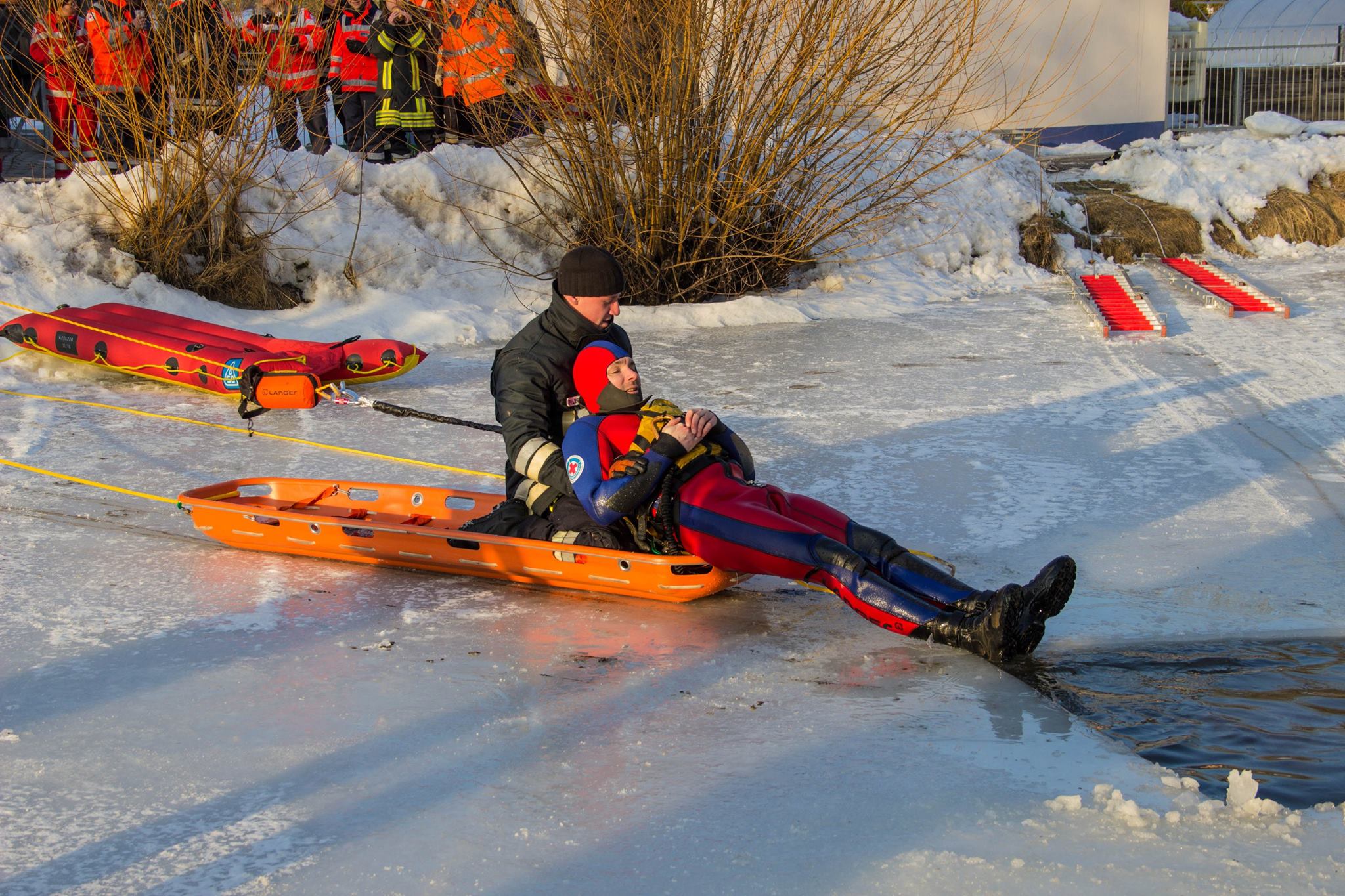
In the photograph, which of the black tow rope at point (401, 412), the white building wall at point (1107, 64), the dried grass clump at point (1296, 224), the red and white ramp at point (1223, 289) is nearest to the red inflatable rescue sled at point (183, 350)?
the black tow rope at point (401, 412)

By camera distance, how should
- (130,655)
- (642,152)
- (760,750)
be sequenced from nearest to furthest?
(760,750) → (130,655) → (642,152)

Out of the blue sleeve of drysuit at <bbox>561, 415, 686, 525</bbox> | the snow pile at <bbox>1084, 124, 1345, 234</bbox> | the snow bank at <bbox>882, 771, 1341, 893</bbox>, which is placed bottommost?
the snow bank at <bbox>882, 771, 1341, 893</bbox>

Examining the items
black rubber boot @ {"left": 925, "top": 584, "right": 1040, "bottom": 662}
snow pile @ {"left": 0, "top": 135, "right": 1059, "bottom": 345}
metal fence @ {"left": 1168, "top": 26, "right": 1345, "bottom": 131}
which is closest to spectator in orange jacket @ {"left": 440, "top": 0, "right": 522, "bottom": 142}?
snow pile @ {"left": 0, "top": 135, "right": 1059, "bottom": 345}

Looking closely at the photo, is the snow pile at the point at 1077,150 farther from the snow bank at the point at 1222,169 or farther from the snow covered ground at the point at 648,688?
the snow covered ground at the point at 648,688

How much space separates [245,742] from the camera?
2.83 m

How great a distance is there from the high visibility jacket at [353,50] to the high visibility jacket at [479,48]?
1.08m

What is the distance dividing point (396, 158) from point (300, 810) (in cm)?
843

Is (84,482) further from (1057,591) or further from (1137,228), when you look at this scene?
(1137,228)

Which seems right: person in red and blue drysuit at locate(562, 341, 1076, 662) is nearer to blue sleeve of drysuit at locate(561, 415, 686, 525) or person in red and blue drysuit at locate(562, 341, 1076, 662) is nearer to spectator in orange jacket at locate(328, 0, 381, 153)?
blue sleeve of drysuit at locate(561, 415, 686, 525)

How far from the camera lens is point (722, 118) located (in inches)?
345

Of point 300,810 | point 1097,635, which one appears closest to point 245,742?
point 300,810

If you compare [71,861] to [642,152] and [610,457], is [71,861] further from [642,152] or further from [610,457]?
[642,152]

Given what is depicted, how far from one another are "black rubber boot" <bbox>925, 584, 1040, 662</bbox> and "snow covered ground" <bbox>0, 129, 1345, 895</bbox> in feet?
0.24

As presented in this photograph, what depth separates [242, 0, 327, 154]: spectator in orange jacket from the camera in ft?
26.1
